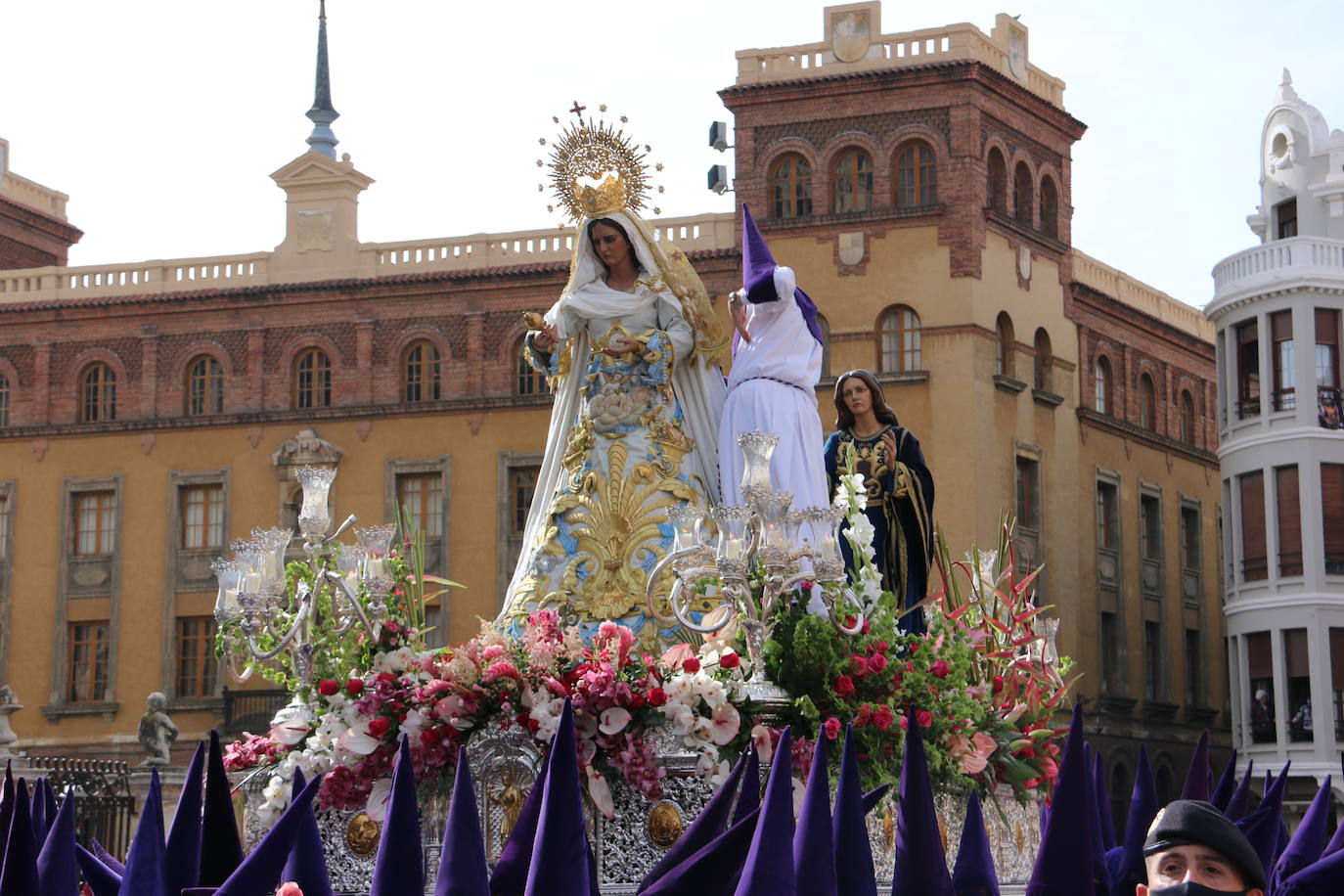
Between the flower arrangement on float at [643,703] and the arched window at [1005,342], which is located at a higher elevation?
the arched window at [1005,342]

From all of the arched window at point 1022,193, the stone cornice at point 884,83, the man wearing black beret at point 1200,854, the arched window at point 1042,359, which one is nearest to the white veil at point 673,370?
the man wearing black beret at point 1200,854

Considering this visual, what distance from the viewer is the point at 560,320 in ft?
49.7

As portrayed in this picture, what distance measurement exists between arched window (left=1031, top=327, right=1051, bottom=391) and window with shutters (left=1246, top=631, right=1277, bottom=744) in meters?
8.05

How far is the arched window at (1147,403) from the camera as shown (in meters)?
54.2

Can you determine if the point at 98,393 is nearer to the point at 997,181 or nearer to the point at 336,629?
the point at 997,181

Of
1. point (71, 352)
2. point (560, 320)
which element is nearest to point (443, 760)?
point (560, 320)

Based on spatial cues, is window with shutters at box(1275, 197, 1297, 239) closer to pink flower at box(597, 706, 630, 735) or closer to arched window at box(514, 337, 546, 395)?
arched window at box(514, 337, 546, 395)

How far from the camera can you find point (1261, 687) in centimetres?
4366

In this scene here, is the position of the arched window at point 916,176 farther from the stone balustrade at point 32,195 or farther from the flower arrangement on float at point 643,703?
the flower arrangement on float at point 643,703

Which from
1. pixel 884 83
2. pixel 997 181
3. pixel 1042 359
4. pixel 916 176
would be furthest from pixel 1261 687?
pixel 884 83

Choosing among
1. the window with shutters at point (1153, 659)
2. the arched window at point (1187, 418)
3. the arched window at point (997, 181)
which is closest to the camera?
the arched window at point (997, 181)

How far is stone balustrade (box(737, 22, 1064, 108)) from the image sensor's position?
47.5m

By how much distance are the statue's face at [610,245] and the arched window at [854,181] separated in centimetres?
3297

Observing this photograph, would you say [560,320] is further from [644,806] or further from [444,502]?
[444,502]
